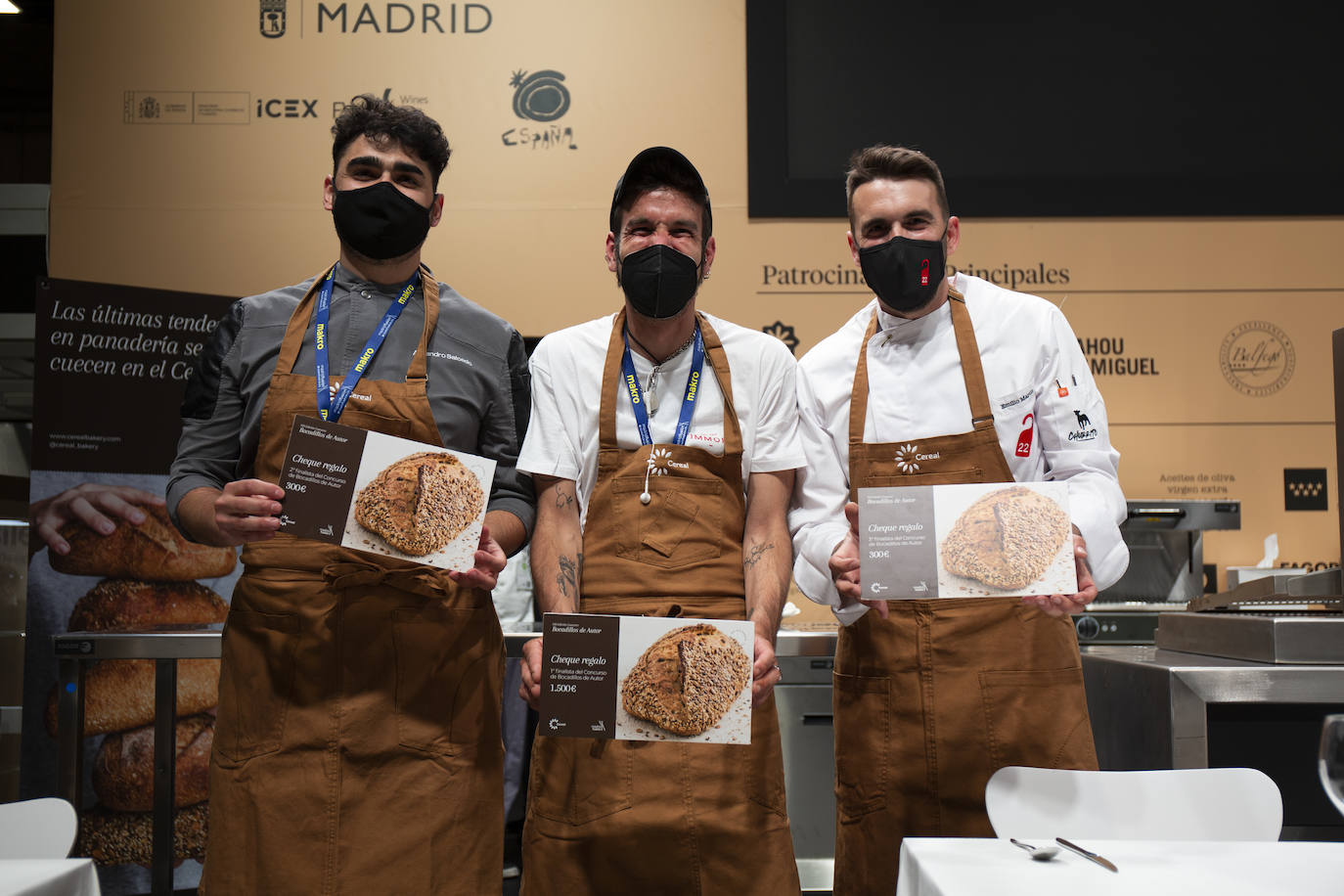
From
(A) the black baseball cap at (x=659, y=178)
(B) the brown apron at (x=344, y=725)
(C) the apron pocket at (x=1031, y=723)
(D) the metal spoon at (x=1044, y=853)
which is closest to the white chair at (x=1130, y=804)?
(C) the apron pocket at (x=1031, y=723)

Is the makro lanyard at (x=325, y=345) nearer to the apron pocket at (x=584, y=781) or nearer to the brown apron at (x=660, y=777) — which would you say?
the brown apron at (x=660, y=777)

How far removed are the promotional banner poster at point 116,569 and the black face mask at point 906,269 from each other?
110 inches

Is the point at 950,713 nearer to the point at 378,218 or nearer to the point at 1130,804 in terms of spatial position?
the point at 1130,804

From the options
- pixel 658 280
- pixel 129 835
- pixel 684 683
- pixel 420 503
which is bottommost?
pixel 129 835

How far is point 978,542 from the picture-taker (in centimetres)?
168

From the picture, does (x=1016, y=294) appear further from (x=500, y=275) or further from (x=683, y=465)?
(x=500, y=275)

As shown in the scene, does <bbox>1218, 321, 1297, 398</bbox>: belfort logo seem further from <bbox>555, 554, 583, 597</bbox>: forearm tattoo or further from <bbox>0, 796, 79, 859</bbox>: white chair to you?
<bbox>0, 796, 79, 859</bbox>: white chair

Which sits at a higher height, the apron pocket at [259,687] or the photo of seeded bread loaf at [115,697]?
the apron pocket at [259,687]

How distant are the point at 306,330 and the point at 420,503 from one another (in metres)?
0.53

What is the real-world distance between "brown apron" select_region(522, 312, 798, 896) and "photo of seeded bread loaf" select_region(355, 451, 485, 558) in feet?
1.01

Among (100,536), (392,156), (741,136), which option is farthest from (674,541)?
(741,136)

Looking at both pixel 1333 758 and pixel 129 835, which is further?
pixel 129 835

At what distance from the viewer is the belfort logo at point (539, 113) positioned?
4.63 meters

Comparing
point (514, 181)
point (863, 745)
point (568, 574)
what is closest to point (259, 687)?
point (568, 574)
